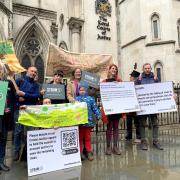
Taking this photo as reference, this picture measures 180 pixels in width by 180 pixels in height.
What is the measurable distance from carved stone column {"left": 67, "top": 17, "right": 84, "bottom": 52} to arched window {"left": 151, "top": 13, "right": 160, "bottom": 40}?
4859 mm

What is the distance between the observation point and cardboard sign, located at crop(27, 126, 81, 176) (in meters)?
5.42

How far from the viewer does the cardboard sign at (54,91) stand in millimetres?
6773

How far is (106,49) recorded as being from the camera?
17750 mm

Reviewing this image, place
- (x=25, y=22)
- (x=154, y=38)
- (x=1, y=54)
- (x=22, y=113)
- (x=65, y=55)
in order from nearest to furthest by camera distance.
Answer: (x=22, y=113), (x=1, y=54), (x=65, y=55), (x=154, y=38), (x=25, y=22)

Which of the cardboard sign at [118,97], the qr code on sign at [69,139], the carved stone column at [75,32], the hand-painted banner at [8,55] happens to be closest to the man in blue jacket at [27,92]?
the hand-painted banner at [8,55]

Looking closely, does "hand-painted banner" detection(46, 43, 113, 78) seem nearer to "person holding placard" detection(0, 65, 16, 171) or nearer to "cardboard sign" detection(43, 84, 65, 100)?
"cardboard sign" detection(43, 84, 65, 100)

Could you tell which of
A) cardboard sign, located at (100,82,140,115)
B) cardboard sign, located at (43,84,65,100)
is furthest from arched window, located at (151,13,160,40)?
cardboard sign, located at (43,84,65,100)

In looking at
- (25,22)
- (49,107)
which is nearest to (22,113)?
(49,107)

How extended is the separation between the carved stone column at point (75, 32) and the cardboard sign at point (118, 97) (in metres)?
10.3

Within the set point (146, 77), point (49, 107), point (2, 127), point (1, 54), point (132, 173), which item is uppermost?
point (1, 54)

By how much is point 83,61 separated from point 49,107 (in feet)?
10.7

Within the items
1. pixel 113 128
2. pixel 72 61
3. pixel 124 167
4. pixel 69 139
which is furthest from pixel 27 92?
pixel 72 61

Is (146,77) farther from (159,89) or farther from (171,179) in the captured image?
(171,179)

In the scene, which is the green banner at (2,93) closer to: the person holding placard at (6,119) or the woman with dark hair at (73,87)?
the person holding placard at (6,119)
